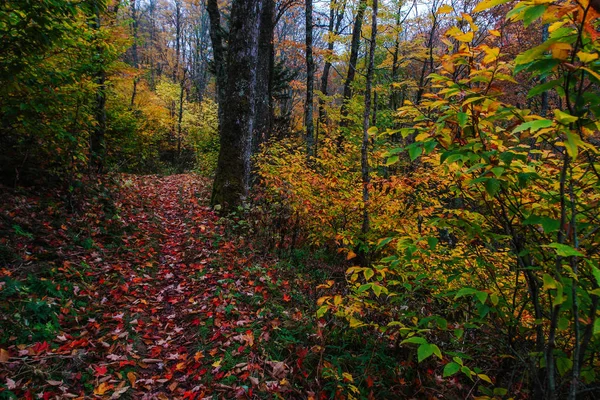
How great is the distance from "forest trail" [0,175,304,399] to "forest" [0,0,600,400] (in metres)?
0.03

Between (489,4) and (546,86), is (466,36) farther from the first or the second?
(546,86)

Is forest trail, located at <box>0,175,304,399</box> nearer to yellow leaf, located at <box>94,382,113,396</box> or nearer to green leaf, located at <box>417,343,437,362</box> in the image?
yellow leaf, located at <box>94,382,113,396</box>

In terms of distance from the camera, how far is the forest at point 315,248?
5.45 feet

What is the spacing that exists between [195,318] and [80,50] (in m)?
5.08

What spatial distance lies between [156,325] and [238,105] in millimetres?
4935

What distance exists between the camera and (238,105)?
23.6ft

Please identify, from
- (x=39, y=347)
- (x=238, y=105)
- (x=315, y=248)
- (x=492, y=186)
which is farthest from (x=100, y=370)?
(x=238, y=105)

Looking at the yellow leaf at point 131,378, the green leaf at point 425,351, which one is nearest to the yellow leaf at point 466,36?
the green leaf at point 425,351

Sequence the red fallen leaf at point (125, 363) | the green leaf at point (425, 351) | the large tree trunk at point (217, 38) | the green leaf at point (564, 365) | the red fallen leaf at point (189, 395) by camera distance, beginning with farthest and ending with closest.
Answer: the large tree trunk at point (217, 38)
the red fallen leaf at point (125, 363)
the red fallen leaf at point (189, 395)
the green leaf at point (564, 365)
the green leaf at point (425, 351)

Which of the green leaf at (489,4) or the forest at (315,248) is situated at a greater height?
the green leaf at (489,4)

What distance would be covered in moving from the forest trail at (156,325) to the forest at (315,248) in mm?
27

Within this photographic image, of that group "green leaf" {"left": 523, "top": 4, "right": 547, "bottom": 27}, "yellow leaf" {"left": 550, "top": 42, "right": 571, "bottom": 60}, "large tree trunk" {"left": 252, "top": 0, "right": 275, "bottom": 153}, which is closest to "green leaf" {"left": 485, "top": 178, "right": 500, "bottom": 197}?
"yellow leaf" {"left": 550, "top": 42, "right": 571, "bottom": 60}

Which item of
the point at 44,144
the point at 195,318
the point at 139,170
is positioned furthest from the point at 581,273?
the point at 139,170

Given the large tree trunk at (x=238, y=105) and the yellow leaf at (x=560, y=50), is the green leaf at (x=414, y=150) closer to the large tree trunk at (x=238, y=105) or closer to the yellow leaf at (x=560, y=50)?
the yellow leaf at (x=560, y=50)
